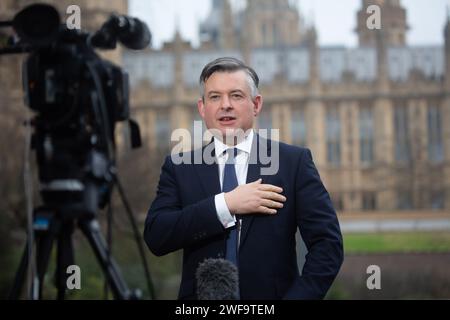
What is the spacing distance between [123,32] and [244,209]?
5.26ft

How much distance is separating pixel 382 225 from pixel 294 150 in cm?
2928

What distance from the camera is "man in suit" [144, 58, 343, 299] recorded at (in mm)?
2031

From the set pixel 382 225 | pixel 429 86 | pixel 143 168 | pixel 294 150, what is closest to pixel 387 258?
pixel 143 168

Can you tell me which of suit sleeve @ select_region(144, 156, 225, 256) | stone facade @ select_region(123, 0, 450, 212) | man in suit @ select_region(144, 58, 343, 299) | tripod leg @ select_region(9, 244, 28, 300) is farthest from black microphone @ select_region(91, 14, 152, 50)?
stone facade @ select_region(123, 0, 450, 212)

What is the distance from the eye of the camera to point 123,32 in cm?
348

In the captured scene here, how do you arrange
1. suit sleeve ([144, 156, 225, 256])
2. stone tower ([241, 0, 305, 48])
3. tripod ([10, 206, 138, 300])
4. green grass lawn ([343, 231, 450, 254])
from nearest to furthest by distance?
suit sleeve ([144, 156, 225, 256]) < tripod ([10, 206, 138, 300]) < green grass lawn ([343, 231, 450, 254]) < stone tower ([241, 0, 305, 48])

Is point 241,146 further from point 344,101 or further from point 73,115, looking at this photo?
point 344,101

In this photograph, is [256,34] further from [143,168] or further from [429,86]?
[143,168]

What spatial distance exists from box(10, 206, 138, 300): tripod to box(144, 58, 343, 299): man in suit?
1151 mm

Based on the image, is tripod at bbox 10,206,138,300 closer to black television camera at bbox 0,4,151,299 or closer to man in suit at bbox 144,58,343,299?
black television camera at bbox 0,4,151,299

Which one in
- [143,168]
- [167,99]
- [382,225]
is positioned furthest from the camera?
[167,99]

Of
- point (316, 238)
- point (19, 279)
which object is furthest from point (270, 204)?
point (19, 279)

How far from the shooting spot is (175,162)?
7.14 ft

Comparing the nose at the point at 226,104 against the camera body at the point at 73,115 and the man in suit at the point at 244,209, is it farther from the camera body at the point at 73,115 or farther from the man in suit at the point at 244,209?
the camera body at the point at 73,115
